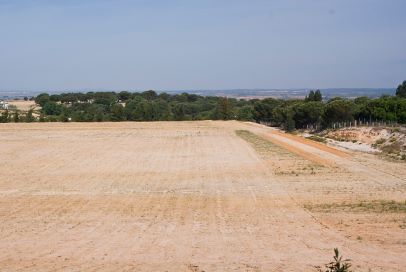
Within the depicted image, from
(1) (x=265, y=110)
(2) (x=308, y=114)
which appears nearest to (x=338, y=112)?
(2) (x=308, y=114)

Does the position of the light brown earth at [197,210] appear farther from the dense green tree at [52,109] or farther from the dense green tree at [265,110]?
the dense green tree at [52,109]

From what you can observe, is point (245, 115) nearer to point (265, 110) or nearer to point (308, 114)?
point (265, 110)

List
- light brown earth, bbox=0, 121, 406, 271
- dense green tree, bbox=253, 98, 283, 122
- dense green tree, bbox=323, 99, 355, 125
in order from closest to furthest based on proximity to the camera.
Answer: light brown earth, bbox=0, 121, 406, 271 < dense green tree, bbox=323, 99, 355, 125 < dense green tree, bbox=253, 98, 283, 122

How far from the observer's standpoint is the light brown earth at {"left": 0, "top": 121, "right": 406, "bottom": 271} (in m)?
14.4

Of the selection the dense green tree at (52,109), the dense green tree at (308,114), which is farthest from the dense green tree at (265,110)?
the dense green tree at (52,109)

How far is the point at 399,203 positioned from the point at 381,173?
1035cm

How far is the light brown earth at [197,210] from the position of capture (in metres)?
14.4

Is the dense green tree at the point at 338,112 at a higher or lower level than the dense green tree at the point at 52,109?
higher

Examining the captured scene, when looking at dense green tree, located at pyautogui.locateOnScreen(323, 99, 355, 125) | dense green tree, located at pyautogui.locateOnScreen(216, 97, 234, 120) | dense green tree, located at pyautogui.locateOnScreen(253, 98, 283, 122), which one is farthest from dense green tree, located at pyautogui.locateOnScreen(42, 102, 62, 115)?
dense green tree, located at pyautogui.locateOnScreen(323, 99, 355, 125)

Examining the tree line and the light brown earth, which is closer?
the light brown earth

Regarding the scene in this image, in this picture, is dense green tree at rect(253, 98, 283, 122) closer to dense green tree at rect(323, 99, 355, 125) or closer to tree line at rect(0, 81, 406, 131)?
tree line at rect(0, 81, 406, 131)

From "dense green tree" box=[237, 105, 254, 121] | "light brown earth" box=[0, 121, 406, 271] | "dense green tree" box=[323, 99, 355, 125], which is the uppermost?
"dense green tree" box=[323, 99, 355, 125]

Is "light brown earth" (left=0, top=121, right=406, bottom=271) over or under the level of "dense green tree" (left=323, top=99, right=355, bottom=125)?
under

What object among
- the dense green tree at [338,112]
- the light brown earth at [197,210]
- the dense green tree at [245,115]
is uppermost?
the dense green tree at [338,112]
